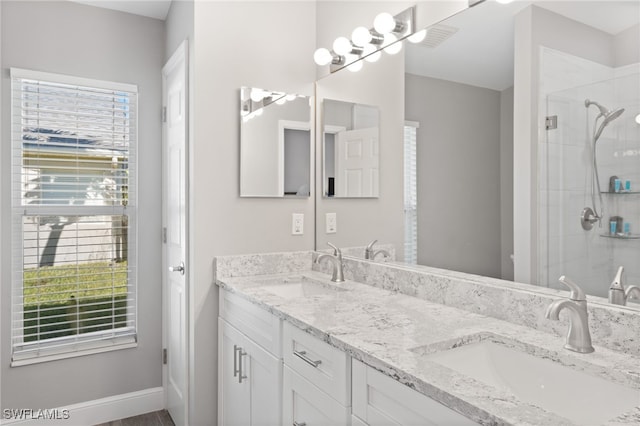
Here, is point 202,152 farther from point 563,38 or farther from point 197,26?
point 563,38

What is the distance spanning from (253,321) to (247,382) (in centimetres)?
28

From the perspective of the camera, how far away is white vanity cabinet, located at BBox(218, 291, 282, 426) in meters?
1.62

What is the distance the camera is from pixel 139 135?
9.06 ft

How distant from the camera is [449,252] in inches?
67.6

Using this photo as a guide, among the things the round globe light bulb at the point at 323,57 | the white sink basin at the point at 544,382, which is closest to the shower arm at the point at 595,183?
the white sink basin at the point at 544,382

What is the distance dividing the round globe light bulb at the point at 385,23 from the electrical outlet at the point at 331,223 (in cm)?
97

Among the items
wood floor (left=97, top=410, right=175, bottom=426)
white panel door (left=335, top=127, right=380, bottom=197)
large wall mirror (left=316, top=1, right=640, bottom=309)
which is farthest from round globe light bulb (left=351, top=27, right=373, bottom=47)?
wood floor (left=97, top=410, right=175, bottom=426)

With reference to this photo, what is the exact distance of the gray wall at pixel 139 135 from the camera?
2.38 m

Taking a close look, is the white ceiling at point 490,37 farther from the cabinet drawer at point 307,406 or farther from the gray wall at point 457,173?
the cabinet drawer at point 307,406

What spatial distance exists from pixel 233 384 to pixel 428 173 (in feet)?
4.32

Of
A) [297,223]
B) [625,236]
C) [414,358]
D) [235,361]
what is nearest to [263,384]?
[235,361]

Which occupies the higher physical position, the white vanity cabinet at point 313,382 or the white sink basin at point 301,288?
the white sink basin at point 301,288

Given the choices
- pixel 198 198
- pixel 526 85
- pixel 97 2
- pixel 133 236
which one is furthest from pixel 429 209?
pixel 97 2

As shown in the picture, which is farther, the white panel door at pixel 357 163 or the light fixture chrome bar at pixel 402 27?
the white panel door at pixel 357 163
